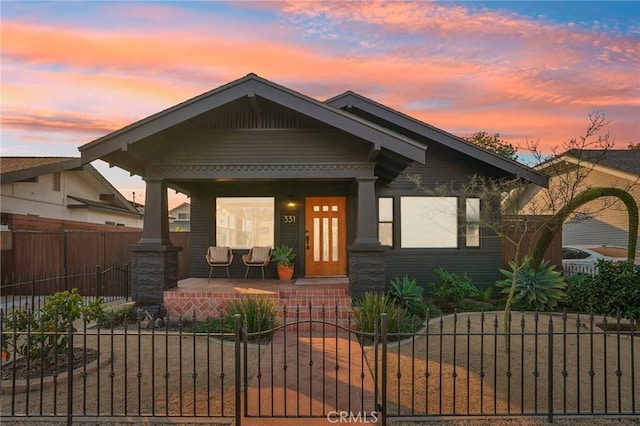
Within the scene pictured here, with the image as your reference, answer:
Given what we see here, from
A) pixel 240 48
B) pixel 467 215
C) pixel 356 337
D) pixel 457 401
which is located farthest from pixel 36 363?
pixel 467 215

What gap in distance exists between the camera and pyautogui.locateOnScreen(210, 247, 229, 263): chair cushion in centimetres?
1106

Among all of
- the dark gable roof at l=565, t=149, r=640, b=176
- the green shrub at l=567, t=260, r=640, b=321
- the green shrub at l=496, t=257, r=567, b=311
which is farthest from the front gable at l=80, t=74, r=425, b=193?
the dark gable roof at l=565, t=149, r=640, b=176

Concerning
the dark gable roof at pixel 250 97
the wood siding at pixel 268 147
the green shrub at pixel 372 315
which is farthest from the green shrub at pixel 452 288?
the wood siding at pixel 268 147

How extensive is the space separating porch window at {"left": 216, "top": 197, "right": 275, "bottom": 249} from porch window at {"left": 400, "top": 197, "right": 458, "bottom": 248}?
3.94 meters

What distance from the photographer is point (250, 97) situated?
28.1 feet

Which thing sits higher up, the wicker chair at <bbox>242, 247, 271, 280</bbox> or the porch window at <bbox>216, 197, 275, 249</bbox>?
the porch window at <bbox>216, 197, 275, 249</bbox>

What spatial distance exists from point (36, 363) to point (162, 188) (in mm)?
4418

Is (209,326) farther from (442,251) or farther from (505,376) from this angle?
(442,251)

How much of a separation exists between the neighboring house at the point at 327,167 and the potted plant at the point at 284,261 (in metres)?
0.71

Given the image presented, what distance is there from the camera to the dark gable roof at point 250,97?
8.46 meters

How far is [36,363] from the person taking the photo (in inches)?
227

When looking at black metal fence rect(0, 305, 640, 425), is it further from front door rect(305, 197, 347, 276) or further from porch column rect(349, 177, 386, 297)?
front door rect(305, 197, 347, 276)

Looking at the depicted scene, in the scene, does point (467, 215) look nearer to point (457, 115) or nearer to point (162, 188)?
point (457, 115)

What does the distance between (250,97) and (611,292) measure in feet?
28.1
